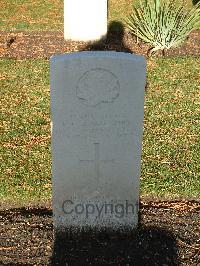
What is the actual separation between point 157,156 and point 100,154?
186 cm

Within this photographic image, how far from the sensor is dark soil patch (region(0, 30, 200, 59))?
374 inches

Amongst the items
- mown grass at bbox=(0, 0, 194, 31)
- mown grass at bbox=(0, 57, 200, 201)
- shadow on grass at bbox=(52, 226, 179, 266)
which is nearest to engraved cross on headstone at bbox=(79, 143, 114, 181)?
shadow on grass at bbox=(52, 226, 179, 266)

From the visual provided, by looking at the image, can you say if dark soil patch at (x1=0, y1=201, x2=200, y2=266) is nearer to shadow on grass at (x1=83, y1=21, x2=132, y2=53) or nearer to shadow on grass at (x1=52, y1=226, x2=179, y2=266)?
shadow on grass at (x1=52, y1=226, x2=179, y2=266)

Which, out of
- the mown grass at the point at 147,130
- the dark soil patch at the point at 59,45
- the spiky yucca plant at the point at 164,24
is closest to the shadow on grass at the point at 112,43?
the dark soil patch at the point at 59,45

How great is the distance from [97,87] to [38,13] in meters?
9.42

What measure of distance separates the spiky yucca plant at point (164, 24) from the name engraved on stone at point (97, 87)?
5788 mm

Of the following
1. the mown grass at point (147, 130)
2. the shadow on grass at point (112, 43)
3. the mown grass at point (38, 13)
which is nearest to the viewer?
the mown grass at point (147, 130)

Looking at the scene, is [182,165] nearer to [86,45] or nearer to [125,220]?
[125,220]

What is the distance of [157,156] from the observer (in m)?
5.71

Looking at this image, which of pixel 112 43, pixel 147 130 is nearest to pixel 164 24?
pixel 112 43

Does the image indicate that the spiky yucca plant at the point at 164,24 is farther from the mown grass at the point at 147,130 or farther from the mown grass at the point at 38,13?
the mown grass at the point at 38,13

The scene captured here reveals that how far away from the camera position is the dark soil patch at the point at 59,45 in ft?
31.1

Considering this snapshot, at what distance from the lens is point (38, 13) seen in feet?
41.7

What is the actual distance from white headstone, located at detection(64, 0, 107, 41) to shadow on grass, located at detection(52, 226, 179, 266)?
6.41m
